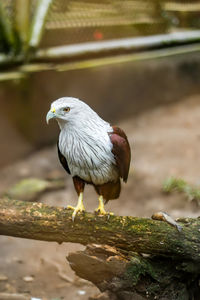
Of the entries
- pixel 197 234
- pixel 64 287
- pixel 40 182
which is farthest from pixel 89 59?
pixel 197 234

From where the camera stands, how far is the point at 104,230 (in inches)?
116

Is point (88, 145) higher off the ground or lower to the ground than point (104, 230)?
higher

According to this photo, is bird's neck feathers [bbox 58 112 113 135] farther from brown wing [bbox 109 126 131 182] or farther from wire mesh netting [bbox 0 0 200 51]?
wire mesh netting [bbox 0 0 200 51]

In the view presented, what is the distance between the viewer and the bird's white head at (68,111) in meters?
2.74

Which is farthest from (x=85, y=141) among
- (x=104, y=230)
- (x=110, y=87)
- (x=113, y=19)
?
(x=113, y=19)

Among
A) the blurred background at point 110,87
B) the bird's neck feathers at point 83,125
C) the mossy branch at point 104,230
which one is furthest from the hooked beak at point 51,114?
the blurred background at point 110,87

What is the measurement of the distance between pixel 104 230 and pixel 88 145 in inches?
21.9

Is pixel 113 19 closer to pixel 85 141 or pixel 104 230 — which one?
pixel 85 141

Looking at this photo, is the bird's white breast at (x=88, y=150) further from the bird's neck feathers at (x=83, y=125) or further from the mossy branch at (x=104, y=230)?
the mossy branch at (x=104, y=230)

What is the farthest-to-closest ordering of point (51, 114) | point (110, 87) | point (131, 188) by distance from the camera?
1. point (110, 87)
2. point (131, 188)
3. point (51, 114)

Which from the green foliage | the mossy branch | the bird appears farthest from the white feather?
the green foliage

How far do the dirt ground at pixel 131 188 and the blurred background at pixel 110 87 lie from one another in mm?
15

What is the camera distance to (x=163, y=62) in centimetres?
743

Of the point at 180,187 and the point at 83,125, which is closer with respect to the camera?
the point at 83,125
